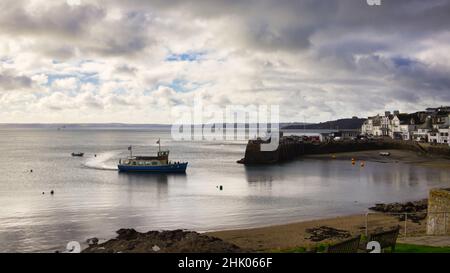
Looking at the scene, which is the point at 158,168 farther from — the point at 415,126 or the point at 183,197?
the point at 415,126

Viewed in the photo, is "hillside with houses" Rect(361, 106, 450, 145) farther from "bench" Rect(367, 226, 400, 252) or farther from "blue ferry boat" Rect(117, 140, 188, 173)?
"bench" Rect(367, 226, 400, 252)

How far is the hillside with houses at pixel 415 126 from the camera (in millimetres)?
85688

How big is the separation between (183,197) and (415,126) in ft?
256

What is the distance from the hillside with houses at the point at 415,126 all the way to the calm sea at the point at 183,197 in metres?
28.3

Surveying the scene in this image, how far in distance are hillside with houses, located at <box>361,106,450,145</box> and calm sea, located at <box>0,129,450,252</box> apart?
28276 millimetres

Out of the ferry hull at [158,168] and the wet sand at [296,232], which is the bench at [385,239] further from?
the ferry hull at [158,168]

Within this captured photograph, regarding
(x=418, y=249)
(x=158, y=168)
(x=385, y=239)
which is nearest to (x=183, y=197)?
(x=158, y=168)

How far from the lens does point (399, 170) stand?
193 ft

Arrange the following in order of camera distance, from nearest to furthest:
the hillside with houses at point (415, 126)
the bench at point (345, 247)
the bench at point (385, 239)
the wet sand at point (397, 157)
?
the bench at point (345, 247) → the bench at point (385, 239) → the wet sand at point (397, 157) → the hillside with houses at point (415, 126)

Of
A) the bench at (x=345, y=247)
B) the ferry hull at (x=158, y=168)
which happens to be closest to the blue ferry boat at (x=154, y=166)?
the ferry hull at (x=158, y=168)

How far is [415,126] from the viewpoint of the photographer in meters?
99.4

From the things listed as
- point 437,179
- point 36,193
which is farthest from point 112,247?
point 437,179
